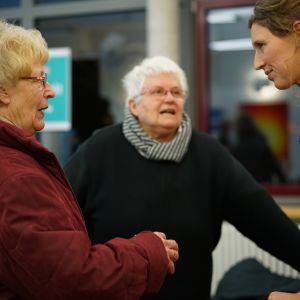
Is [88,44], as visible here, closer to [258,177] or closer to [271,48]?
[258,177]

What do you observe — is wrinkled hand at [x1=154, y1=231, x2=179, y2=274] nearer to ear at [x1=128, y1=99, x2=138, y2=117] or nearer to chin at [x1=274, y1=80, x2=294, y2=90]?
chin at [x1=274, y1=80, x2=294, y2=90]

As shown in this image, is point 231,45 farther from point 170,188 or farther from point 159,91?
point 170,188

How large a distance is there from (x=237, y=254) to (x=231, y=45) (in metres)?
1.53

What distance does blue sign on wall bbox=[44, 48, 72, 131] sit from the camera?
4.52 m

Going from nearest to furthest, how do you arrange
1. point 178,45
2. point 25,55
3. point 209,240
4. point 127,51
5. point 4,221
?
point 4,221
point 25,55
point 209,240
point 178,45
point 127,51

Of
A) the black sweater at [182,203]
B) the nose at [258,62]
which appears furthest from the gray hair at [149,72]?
the nose at [258,62]

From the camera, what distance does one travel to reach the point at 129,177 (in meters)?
2.18

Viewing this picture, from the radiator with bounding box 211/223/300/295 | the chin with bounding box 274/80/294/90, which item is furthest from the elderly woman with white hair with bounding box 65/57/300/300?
the radiator with bounding box 211/223/300/295

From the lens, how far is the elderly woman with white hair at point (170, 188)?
6.94 ft

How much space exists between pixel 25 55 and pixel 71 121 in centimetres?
336

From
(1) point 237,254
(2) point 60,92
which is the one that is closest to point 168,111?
(1) point 237,254

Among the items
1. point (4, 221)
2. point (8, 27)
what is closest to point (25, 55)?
point (8, 27)

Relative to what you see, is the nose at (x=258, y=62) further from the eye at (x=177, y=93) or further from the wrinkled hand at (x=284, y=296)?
the eye at (x=177, y=93)

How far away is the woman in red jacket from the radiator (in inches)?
100
